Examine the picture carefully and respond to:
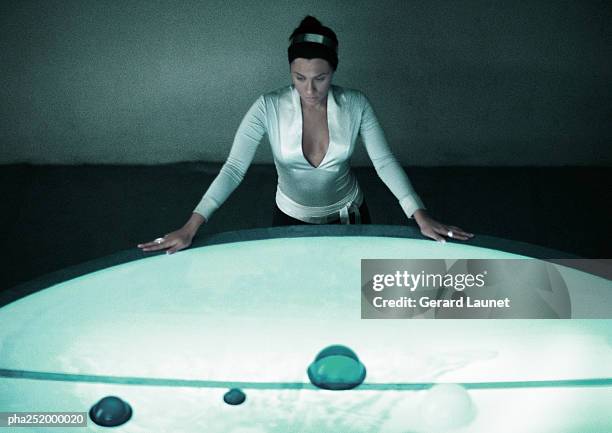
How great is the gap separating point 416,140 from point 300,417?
9.83 feet

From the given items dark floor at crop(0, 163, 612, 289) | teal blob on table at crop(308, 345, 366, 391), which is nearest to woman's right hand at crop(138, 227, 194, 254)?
teal blob on table at crop(308, 345, 366, 391)

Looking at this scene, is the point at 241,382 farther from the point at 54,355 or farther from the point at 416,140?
the point at 416,140

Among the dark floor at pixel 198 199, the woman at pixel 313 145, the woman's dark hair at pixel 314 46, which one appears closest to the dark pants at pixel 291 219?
the woman at pixel 313 145

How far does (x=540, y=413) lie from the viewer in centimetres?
116

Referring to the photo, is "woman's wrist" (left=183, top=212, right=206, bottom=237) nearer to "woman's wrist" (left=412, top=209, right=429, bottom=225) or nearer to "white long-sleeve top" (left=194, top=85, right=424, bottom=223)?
"white long-sleeve top" (left=194, top=85, right=424, bottom=223)

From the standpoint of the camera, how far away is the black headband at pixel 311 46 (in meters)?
1.52

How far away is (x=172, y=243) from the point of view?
1.55 metres

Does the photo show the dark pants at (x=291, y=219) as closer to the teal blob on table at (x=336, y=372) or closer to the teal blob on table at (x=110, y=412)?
the teal blob on table at (x=336, y=372)

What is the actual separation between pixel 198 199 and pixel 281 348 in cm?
229

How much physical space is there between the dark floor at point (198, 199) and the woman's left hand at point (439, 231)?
5.25 feet

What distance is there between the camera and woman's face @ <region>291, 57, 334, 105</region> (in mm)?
1533

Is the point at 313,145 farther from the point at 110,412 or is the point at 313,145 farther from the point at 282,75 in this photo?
the point at 282,75

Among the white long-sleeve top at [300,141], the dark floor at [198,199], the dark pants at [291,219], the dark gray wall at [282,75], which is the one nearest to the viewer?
the white long-sleeve top at [300,141]

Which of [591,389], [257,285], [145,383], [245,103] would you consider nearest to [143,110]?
[245,103]
